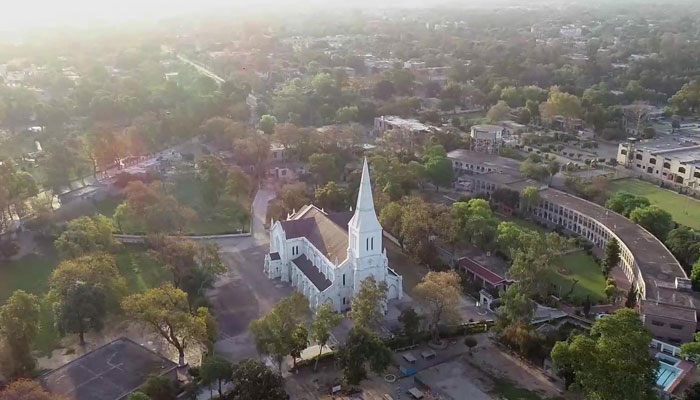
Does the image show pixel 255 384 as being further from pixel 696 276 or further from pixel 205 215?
pixel 205 215

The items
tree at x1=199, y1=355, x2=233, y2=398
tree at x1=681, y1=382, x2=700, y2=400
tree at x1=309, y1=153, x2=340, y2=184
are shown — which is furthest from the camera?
tree at x1=309, y1=153, x2=340, y2=184

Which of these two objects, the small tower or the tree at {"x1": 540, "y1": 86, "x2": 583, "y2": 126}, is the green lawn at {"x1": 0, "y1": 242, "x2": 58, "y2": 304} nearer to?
the small tower

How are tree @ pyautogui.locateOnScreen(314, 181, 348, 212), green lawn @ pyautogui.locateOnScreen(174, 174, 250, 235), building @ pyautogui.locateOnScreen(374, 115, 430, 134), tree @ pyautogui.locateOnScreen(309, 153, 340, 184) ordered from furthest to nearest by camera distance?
1. building @ pyautogui.locateOnScreen(374, 115, 430, 134)
2. tree @ pyautogui.locateOnScreen(309, 153, 340, 184)
3. green lawn @ pyautogui.locateOnScreen(174, 174, 250, 235)
4. tree @ pyautogui.locateOnScreen(314, 181, 348, 212)

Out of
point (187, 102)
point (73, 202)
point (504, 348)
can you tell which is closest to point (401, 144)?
point (187, 102)

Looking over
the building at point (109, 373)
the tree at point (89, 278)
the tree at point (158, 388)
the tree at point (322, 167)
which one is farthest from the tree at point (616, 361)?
the tree at point (322, 167)

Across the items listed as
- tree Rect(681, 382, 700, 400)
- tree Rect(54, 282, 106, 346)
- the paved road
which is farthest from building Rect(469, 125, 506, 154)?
tree Rect(54, 282, 106, 346)

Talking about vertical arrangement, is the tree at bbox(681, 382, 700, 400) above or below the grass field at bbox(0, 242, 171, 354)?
above

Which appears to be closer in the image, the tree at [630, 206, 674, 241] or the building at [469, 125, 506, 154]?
the tree at [630, 206, 674, 241]
